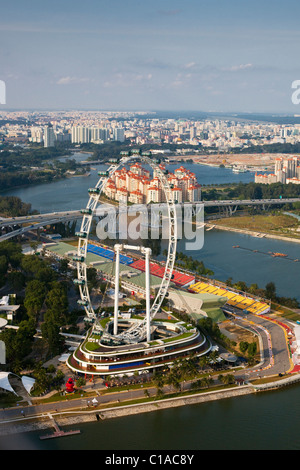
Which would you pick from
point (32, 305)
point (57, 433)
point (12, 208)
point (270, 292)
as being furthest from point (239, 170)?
point (57, 433)

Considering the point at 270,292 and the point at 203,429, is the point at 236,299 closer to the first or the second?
the point at 270,292

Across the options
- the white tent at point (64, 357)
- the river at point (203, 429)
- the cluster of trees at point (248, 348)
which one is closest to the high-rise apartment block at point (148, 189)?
the cluster of trees at point (248, 348)

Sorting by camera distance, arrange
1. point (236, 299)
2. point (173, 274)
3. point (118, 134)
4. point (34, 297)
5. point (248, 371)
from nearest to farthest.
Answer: point (248, 371), point (34, 297), point (236, 299), point (173, 274), point (118, 134)

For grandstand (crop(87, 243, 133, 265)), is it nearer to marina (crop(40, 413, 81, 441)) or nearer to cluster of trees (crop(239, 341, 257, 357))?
cluster of trees (crop(239, 341, 257, 357))

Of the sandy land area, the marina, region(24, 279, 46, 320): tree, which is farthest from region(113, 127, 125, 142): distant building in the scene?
the marina

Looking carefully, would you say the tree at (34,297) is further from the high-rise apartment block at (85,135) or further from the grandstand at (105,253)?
the high-rise apartment block at (85,135)
